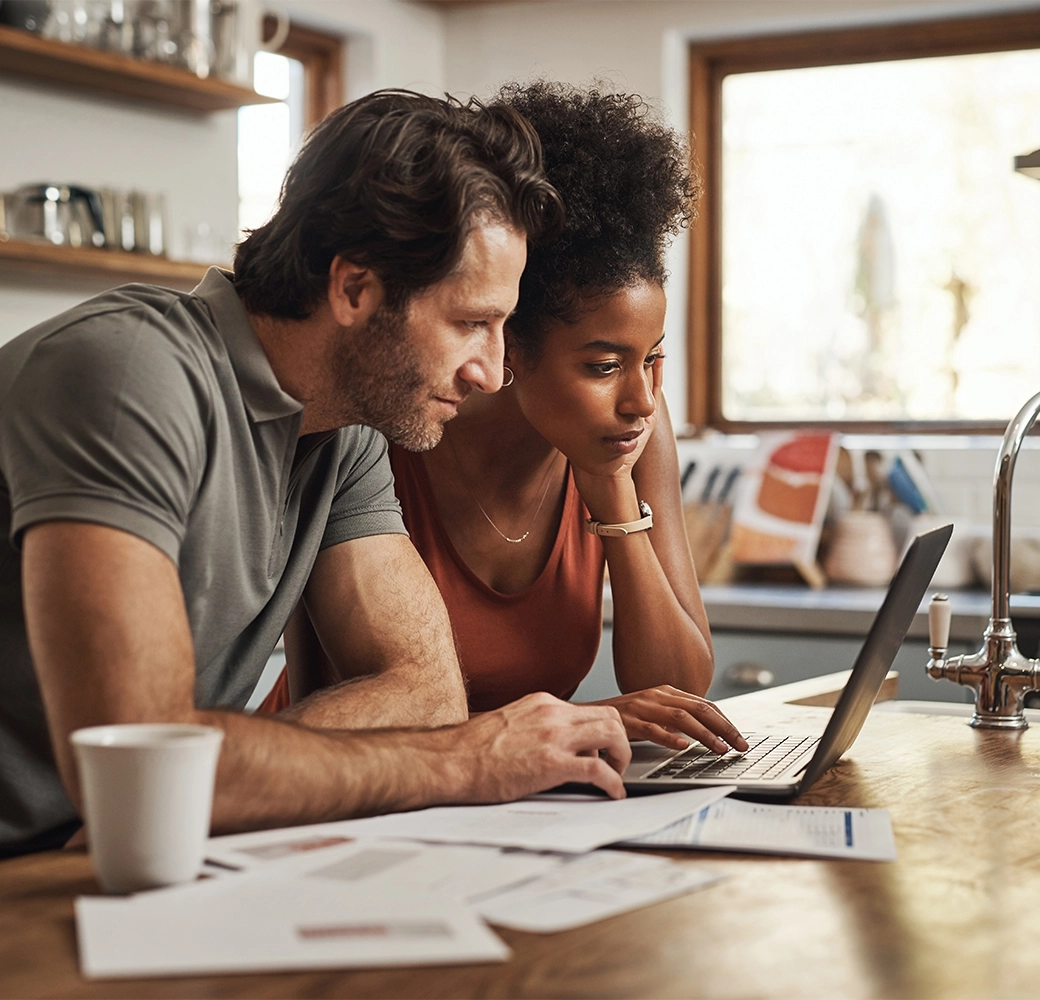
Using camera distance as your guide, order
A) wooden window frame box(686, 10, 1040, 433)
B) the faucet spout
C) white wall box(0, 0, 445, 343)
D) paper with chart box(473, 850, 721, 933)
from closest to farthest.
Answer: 1. paper with chart box(473, 850, 721, 933)
2. the faucet spout
3. white wall box(0, 0, 445, 343)
4. wooden window frame box(686, 10, 1040, 433)

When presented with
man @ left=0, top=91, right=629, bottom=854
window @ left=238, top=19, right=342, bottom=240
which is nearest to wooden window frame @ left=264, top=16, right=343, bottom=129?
window @ left=238, top=19, right=342, bottom=240

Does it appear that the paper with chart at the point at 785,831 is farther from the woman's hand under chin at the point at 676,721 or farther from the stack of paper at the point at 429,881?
the woman's hand under chin at the point at 676,721

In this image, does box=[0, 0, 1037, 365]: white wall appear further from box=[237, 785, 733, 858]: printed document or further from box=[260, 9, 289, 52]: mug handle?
box=[237, 785, 733, 858]: printed document

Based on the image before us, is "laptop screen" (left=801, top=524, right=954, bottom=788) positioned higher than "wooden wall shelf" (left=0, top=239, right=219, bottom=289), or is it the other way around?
"wooden wall shelf" (left=0, top=239, right=219, bottom=289)

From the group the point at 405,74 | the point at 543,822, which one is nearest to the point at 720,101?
the point at 405,74

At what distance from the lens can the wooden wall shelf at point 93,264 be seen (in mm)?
3021

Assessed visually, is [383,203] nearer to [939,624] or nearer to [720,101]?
[939,624]

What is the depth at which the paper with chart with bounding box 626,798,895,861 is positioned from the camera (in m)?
1.06

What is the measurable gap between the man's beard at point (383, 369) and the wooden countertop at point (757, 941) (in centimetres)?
55

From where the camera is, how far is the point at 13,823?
1287 millimetres

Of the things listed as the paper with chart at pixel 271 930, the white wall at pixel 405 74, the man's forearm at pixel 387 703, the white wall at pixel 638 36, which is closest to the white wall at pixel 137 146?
the white wall at pixel 405 74

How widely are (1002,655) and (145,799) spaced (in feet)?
4.11

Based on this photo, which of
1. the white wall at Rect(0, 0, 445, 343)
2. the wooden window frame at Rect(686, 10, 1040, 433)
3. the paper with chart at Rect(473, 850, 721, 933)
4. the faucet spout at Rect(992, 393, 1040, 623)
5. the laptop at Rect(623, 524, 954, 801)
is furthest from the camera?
Result: the wooden window frame at Rect(686, 10, 1040, 433)

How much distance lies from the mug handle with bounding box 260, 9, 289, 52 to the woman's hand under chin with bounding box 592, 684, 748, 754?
262 centimetres
